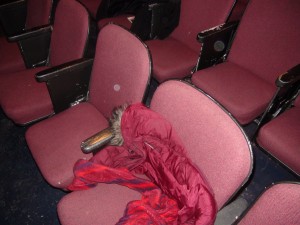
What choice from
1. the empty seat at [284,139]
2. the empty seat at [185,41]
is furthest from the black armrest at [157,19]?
the empty seat at [284,139]

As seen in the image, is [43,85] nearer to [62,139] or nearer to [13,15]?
[62,139]

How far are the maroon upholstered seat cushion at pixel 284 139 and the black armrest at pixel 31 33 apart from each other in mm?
1691

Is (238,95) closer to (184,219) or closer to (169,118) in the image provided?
(169,118)

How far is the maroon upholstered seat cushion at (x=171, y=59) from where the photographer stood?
5.81 feet

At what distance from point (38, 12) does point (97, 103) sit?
1.09 metres

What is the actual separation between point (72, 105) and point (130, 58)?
62 cm

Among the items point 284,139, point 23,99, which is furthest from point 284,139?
point 23,99

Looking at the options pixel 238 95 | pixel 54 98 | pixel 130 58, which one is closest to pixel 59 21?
pixel 54 98

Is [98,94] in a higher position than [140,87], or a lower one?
lower

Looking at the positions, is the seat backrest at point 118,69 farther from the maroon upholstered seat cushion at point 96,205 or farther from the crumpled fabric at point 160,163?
the maroon upholstered seat cushion at point 96,205

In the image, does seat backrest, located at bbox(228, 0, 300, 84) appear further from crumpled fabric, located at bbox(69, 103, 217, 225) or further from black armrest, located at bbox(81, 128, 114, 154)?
black armrest, located at bbox(81, 128, 114, 154)

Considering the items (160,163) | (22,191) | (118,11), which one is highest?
(118,11)

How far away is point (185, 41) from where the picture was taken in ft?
6.75

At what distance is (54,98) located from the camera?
1.45 metres
